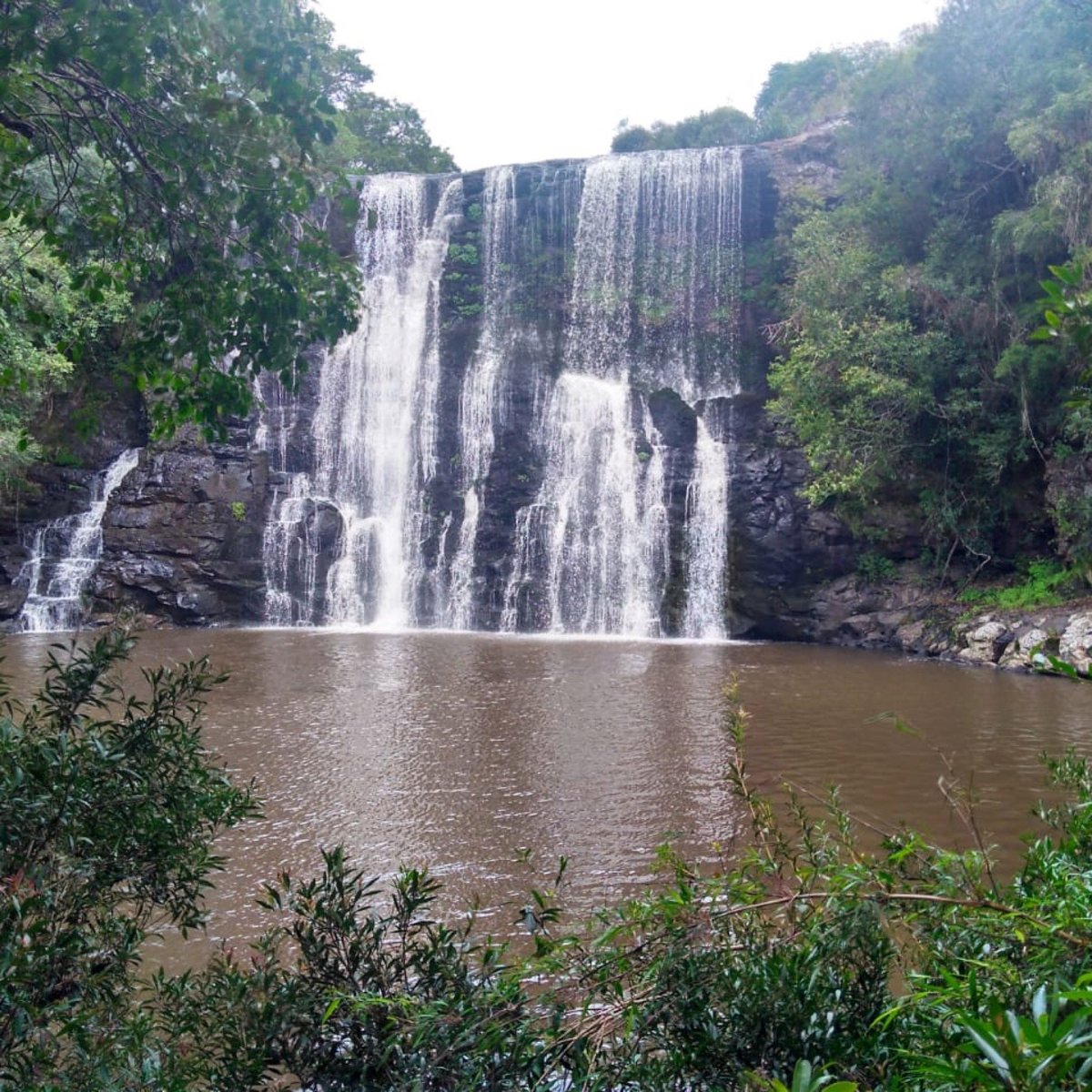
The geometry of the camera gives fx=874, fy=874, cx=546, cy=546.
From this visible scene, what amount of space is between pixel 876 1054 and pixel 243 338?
10.1 feet

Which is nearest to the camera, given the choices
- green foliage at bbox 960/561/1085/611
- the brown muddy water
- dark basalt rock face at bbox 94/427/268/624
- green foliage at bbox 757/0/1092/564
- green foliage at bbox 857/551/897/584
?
the brown muddy water

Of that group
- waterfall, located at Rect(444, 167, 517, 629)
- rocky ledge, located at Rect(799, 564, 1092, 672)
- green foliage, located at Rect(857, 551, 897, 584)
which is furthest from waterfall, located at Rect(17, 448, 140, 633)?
green foliage, located at Rect(857, 551, 897, 584)

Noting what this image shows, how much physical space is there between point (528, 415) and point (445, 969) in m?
22.0

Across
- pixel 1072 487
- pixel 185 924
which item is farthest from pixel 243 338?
pixel 1072 487

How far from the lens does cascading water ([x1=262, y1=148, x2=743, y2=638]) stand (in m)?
21.0

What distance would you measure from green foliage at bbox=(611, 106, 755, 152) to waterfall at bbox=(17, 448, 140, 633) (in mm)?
22609

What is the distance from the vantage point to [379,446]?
23.9 m

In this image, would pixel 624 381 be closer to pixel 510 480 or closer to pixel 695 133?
pixel 510 480

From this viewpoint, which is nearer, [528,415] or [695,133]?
[528,415]

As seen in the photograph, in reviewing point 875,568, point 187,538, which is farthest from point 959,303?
point 187,538

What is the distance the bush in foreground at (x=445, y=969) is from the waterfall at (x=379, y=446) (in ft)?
64.5

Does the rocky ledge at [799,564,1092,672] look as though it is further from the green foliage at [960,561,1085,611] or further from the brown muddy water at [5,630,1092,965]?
the brown muddy water at [5,630,1092,965]

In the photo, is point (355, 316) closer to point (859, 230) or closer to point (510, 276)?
point (859, 230)

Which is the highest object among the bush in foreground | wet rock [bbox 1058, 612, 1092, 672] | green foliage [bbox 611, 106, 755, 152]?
green foliage [bbox 611, 106, 755, 152]
